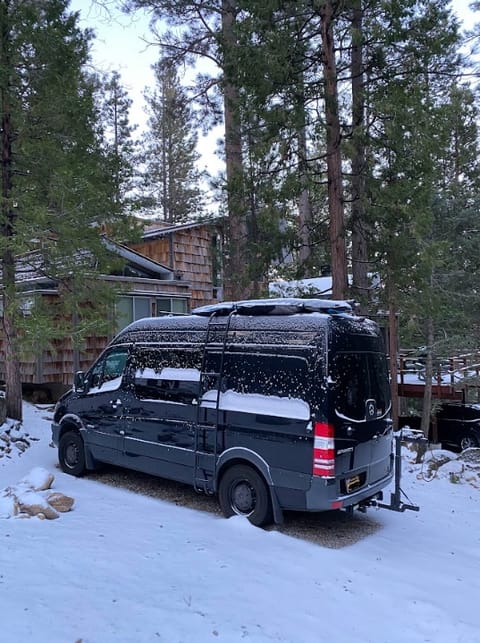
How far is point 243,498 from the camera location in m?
5.73

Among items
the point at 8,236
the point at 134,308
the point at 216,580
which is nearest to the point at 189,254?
the point at 134,308

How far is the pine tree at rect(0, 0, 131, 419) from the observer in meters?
8.16

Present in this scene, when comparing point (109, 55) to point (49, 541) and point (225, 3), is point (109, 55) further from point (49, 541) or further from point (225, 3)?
point (49, 541)

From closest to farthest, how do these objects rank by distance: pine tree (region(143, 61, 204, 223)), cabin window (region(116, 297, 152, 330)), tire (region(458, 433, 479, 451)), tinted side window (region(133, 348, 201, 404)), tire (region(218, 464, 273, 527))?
tire (region(218, 464, 273, 527)), tinted side window (region(133, 348, 201, 404)), cabin window (region(116, 297, 152, 330)), tire (region(458, 433, 479, 451)), pine tree (region(143, 61, 204, 223))

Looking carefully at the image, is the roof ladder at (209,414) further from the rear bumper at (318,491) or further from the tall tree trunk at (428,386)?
the tall tree trunk at (428,386)

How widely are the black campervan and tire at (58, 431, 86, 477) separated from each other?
1.25 feet

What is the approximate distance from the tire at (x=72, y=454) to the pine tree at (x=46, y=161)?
1542mm

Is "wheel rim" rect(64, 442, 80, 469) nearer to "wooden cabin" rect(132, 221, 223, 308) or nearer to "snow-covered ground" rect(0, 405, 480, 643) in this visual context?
"snow-covered ground" rect(0, 405, 480, 643)

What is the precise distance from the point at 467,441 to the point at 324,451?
1308 cm

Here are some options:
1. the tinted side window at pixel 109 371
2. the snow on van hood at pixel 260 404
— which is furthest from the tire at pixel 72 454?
the snow on van hood at pixel 260 404

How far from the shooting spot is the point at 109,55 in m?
9.59

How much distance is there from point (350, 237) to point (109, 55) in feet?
20.0

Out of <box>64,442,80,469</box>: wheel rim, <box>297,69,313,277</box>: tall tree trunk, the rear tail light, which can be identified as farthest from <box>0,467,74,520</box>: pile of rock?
<box>297,69,313,277</box>: tall tree trunk

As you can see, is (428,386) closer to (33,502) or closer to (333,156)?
(333,156)
